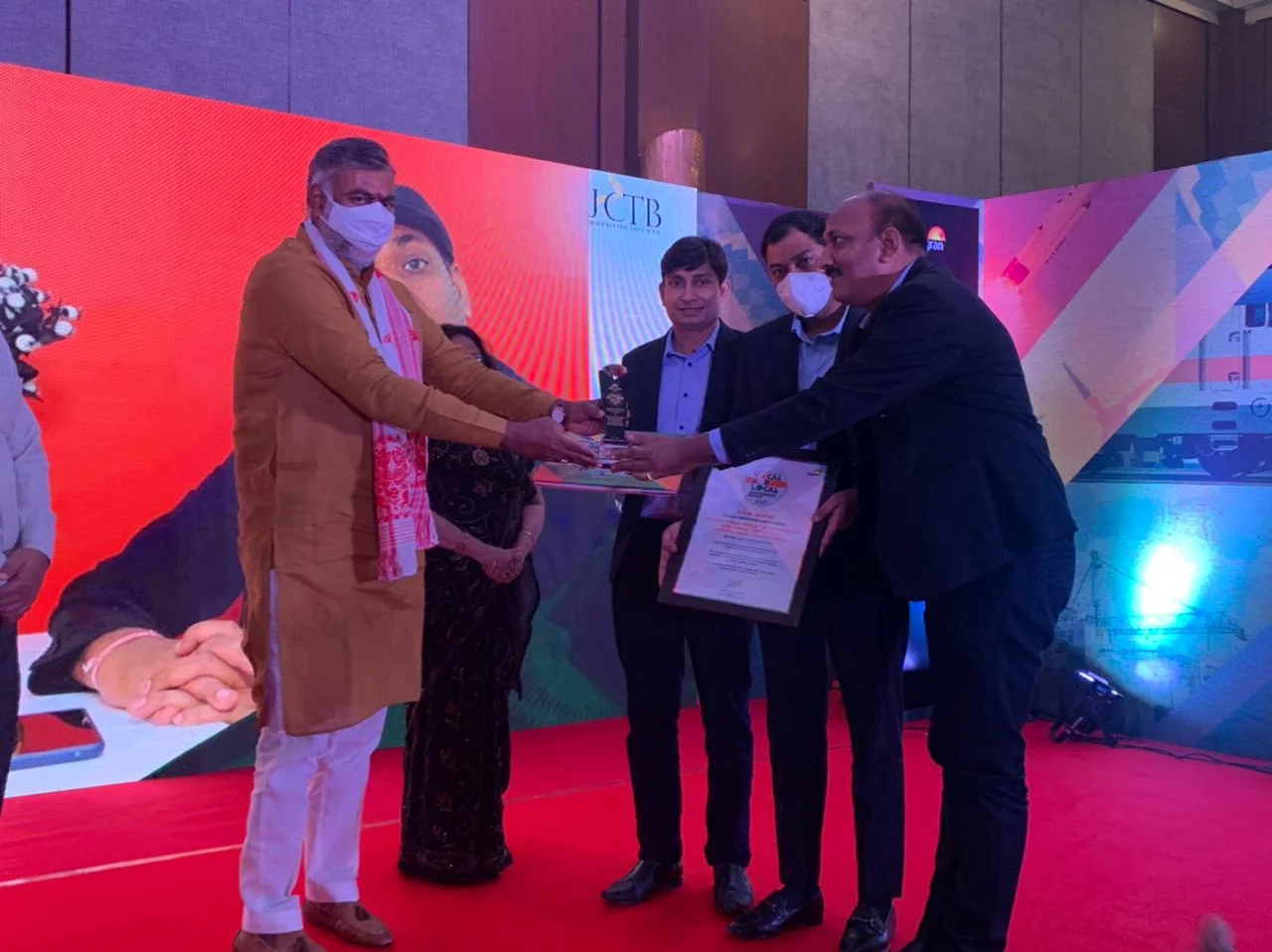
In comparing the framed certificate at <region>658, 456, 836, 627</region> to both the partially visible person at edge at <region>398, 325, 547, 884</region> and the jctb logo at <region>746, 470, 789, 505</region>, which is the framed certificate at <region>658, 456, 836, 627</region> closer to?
the jctb logo at <region>746, 470, 789, 505</region>

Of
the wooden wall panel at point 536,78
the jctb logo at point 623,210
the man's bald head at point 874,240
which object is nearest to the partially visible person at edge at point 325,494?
the man's bald head at point 874,240

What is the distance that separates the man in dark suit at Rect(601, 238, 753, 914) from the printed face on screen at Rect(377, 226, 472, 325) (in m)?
1.89

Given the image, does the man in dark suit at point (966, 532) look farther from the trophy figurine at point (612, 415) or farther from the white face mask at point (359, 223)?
the white face mask at point (359, 223)

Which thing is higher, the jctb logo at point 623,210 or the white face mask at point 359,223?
the jctb logo at point 623,210

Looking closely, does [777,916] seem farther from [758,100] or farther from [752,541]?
[758,100]

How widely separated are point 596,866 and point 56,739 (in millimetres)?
1988

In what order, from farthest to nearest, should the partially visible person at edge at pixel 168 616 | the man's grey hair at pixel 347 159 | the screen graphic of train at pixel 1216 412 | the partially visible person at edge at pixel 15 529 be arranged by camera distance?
the screen graphic of train at pixel 1216 412, the partially visible person at edge at pixel 168 616, the man's grey hair at pixel 347 159, the partially visible person at edge at pixel 15 529

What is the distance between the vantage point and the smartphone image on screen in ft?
12.8

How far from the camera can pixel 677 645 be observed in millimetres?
2982

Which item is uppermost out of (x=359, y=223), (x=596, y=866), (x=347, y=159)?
(x=347, y=159)

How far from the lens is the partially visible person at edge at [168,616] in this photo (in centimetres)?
401

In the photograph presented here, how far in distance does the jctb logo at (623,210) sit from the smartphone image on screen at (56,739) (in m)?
2.89

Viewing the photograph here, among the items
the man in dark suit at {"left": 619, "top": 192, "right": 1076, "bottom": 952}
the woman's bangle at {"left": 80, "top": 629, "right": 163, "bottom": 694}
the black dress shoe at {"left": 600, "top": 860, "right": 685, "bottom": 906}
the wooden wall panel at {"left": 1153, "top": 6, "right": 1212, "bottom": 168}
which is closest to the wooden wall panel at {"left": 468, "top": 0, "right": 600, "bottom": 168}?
the woman's bangle at {"left": 80, "top": 629, "right": 163, "bottom": 694}

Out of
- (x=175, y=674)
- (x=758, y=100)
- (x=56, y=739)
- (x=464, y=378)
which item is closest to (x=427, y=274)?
(x=175, y=674)
